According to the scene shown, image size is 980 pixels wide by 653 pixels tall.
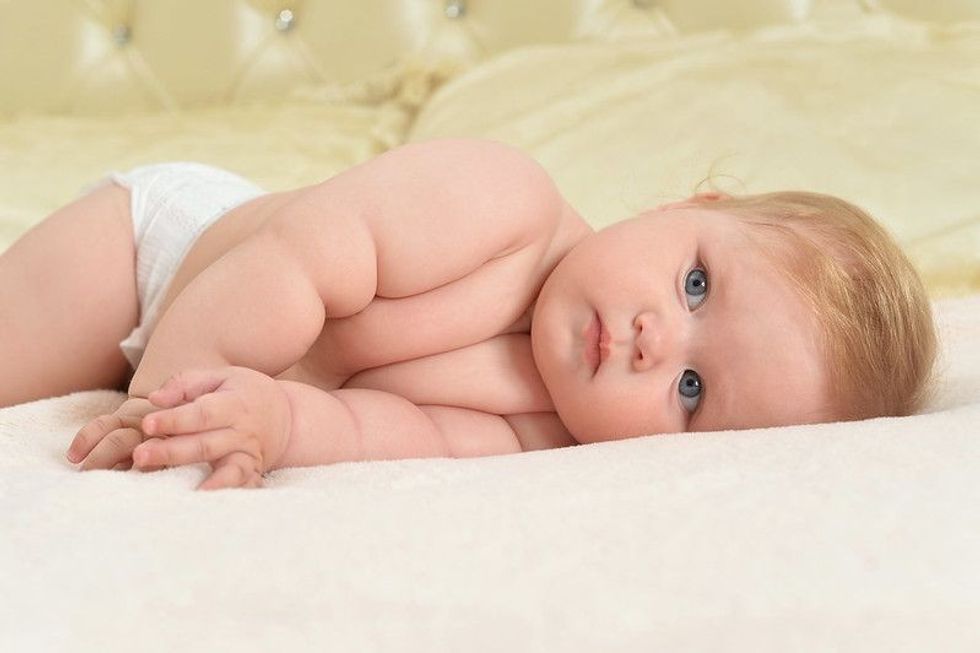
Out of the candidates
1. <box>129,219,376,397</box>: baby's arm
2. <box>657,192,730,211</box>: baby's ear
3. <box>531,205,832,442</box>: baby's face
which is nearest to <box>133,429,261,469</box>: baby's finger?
<box>129,219,376,397</box>: baby's arm

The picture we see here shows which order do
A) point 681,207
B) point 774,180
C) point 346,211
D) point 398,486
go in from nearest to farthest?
point 398,486 → point 346,211 → point 681,207 → point 774,180

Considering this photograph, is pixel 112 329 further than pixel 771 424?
→ Yes

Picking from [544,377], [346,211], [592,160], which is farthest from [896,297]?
[592,160]

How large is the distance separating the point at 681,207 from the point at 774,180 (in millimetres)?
460

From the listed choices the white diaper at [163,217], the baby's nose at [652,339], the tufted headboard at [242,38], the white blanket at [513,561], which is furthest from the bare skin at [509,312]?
the tufted headboard at [242,38]

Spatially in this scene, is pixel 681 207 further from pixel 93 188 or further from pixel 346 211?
pixel 93 188

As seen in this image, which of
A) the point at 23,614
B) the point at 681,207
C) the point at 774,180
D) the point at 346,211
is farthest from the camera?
the point at 774,180

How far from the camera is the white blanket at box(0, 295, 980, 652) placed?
0.53m

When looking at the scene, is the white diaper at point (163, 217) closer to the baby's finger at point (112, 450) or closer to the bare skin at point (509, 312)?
the bare skin at point (509, 312)

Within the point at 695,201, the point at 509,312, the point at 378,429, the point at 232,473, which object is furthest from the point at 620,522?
the point at 695,201

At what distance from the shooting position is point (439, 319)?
3.43 feet

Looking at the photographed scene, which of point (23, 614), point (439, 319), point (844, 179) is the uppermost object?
point (23, 614)

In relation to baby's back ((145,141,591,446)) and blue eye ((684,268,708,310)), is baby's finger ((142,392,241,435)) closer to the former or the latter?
baby's back ((145,141,591,446))

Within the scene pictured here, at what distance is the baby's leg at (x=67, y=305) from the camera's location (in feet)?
3.92
